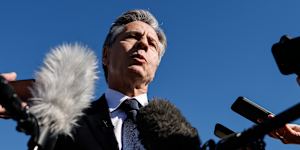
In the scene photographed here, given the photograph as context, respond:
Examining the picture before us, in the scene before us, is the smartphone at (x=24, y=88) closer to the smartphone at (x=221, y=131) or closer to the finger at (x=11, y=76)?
the finger at (x=11, y=76)

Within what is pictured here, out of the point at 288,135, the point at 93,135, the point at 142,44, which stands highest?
the point at 142,44

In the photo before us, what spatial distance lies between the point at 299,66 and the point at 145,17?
3.12 m

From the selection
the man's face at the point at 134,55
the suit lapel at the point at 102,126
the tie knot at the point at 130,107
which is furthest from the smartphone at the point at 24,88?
the man's face at the point at 134,55

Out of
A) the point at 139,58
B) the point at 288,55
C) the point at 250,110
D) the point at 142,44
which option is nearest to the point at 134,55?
the point at 139,58

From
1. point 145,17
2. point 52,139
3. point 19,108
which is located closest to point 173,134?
point 52,139

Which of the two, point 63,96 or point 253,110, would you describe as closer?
point 63,96

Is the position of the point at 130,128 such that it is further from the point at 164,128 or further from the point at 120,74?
the point at 120,74

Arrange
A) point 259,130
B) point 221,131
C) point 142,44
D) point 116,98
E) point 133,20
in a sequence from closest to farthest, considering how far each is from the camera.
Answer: point 259,130, point 221,131, point 116,98, point 142,44, point 133,20

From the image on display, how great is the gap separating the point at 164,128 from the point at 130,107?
0.69 metres

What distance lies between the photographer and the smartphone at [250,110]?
2.68 m

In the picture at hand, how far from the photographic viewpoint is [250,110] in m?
2.68

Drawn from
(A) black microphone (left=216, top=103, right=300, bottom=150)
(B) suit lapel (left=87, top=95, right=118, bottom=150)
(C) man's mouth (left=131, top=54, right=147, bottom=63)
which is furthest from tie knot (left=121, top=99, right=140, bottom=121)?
(A) black microphone (left=216, top=103, right=300, bottom=150)

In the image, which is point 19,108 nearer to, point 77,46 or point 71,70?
point 71,70

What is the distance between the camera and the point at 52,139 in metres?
1.81
